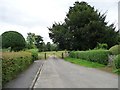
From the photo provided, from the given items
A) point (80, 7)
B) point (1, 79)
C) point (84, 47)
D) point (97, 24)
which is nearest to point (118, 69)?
point (1, 79)

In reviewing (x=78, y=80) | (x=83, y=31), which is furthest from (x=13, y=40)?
(x=78, y=80)

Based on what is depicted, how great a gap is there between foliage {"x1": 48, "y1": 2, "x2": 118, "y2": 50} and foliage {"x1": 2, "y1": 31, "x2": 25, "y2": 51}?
47.4 ft

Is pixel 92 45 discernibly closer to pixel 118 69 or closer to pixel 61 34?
pixel 61 34

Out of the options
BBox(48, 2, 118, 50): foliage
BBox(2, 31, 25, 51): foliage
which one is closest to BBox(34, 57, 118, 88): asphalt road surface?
BBox(2, 31, 25, 51): foliage

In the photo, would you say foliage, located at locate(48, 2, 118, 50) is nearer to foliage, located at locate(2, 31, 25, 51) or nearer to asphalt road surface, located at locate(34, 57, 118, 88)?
foliage, located at locate(2, 31, 25, 51)

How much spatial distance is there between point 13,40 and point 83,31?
53.1 feet

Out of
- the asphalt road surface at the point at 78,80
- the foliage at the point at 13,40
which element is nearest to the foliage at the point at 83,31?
the foliage at the point at 13,40

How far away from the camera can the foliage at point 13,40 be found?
48.1 meters

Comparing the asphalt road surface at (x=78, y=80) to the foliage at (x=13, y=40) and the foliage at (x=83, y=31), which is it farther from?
the foliage at (x=83, y=31)

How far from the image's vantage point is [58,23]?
7238cm

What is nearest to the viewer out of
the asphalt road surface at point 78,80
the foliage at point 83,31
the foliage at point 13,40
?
the asphalt road surface at point 78,80

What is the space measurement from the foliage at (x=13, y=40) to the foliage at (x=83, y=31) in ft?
47.4

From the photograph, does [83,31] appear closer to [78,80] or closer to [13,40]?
[13,40]

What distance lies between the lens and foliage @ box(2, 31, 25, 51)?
158 ft
